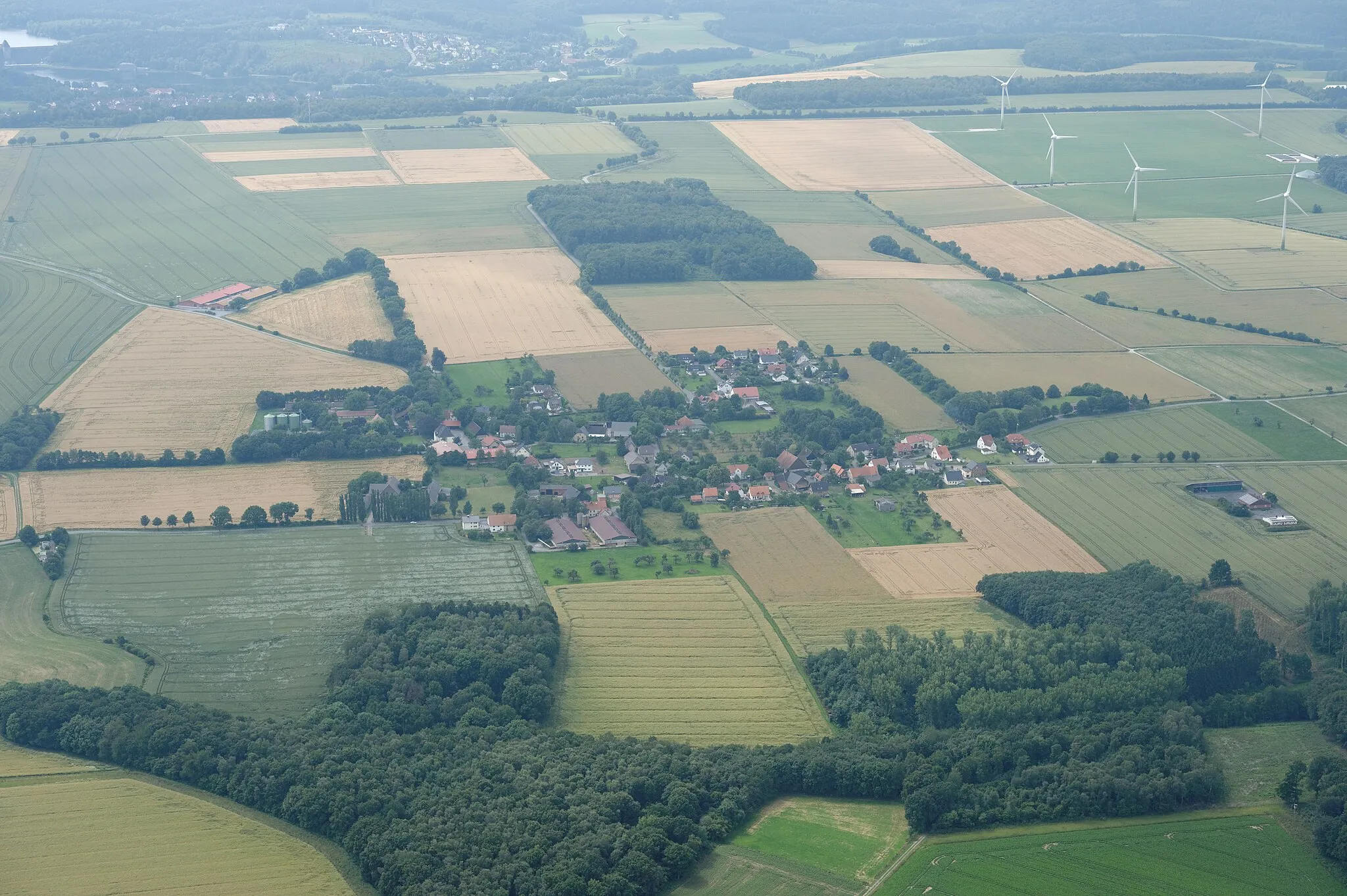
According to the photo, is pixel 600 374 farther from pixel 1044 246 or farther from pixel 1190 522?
pixel 1044 246

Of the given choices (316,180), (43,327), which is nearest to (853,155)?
(316,180)

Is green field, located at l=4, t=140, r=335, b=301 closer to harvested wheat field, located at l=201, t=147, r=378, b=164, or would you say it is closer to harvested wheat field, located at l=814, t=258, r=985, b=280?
harvested wheat field, located at l=201, t=147, r=378, b=164

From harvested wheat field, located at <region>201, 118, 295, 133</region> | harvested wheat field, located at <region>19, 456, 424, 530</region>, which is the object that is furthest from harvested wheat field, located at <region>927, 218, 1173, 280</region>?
harvested wheat field, located at <region>201, 118, 295, 133</region>

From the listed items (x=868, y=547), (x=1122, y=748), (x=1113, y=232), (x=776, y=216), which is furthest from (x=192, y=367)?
(x=1113, y=232)

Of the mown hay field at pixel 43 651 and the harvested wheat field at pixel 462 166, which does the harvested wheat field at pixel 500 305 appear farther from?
the mown hay field at pixel 43 651

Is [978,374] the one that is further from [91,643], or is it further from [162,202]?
[162,202]

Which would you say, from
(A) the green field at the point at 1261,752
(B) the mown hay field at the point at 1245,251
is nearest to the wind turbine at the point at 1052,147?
(B) the mown hay field at the point at 1245,251
